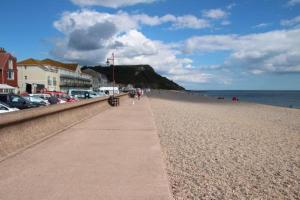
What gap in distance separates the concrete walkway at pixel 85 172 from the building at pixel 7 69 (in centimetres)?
5386

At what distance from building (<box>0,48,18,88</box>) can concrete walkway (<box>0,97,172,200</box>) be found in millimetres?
53857

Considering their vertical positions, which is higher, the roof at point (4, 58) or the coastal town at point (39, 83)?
the roof at point (4, 58)

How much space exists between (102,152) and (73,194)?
345 cm

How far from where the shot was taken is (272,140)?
14.3 meters

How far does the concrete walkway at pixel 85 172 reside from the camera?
18.1ft

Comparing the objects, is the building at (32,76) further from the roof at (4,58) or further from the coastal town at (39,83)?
the roof at (4,58)

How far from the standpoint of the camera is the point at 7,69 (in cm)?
6203

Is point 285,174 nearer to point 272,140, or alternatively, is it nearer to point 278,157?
point 278,157

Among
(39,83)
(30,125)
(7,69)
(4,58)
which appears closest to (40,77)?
(39,83)

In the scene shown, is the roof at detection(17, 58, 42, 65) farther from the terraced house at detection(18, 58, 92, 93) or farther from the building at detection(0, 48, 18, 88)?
the building at detection(0, 48, 18, 88)

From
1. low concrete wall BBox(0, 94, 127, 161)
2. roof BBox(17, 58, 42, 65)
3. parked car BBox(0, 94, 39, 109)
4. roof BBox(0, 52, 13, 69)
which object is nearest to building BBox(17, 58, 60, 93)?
roof BBox(17, 58, 42, 65)

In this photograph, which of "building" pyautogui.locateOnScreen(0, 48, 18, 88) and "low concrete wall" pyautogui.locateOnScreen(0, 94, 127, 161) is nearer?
"low concrete wall" pyautogui.locateOnScreen(0, 94, 127, 161)

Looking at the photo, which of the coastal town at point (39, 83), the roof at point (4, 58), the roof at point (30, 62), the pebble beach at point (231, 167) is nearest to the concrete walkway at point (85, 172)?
the pebble beach at point (231, 167)

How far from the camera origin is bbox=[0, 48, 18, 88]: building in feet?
198
